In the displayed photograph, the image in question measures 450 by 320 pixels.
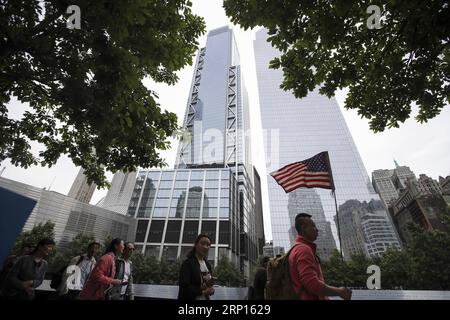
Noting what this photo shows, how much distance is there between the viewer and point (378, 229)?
77.9m

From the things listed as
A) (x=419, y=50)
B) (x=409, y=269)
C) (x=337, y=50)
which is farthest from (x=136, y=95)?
(x=409, y=269)

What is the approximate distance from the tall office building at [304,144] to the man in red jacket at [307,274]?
70.3 m

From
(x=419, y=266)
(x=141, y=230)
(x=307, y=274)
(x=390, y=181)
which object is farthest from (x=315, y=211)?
(x=390, y=181)

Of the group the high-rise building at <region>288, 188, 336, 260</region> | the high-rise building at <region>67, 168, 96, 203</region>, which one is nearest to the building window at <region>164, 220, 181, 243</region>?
the high-rise building at <region>288, 188, 336, 260</region>

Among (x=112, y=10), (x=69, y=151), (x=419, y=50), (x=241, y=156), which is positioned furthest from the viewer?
(x=241, y=156)

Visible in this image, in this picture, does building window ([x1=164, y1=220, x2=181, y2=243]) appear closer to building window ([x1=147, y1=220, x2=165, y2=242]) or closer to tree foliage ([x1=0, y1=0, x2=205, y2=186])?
building window ([x1=147, y1=220, x2=165, y2=242])

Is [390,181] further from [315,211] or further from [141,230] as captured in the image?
[141,230]

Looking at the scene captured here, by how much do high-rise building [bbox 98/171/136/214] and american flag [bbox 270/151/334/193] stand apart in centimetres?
7312

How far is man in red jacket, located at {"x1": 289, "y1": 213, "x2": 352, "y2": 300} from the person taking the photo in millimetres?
1942

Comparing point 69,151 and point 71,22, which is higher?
point 71,22

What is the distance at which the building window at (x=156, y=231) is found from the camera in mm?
54156

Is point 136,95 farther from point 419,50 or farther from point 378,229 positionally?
point 378,229

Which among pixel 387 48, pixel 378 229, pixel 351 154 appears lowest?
pixel 387 48

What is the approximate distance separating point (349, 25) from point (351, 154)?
3386 inches
